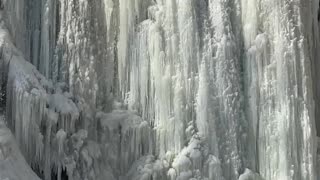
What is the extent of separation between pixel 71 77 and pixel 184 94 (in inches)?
91.9

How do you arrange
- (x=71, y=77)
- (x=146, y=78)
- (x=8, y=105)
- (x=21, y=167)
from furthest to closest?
(x=146, y=78)
(x=71, y=77)
(x=8, y=105)
(x=21, y=167)

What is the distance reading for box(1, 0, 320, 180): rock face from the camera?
45.5 feet

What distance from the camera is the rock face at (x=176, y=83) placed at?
13.9m

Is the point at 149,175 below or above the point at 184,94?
below

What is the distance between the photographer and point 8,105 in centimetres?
1288

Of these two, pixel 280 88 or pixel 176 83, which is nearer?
pixel 280 88

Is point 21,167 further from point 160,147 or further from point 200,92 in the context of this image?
point 200,92

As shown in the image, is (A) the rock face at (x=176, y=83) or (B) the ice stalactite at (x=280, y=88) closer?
(A) the rock face at (x=176, y=83)

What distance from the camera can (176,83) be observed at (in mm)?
14570

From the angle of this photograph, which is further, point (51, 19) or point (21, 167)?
point (51, 19)

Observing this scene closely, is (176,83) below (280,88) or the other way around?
the other way around

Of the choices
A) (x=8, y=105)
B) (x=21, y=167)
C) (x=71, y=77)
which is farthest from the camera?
(x=71, y=77)

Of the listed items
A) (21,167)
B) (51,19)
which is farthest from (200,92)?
(21,167)

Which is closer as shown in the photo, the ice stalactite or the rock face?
the rock face
